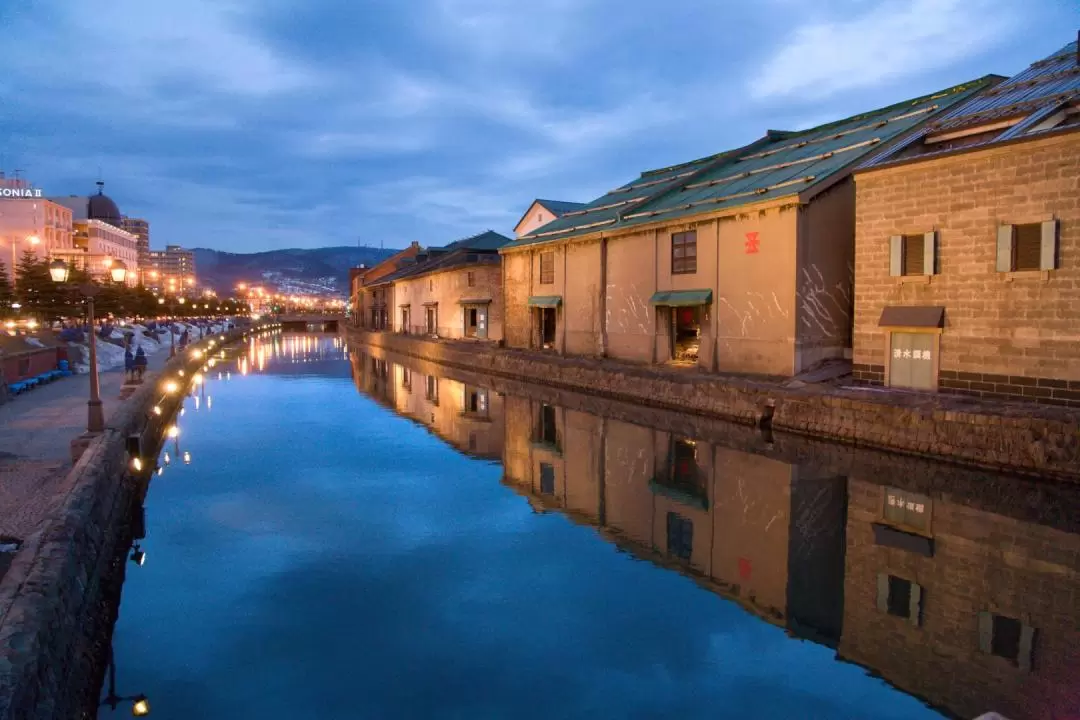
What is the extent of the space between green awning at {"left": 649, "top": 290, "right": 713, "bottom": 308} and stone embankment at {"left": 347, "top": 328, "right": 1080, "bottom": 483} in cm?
228

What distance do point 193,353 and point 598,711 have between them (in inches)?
1633

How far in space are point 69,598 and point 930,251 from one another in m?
17.2

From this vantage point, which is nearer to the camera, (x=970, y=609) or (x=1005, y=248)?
(x=970, y=609)

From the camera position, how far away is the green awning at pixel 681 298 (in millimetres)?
24094

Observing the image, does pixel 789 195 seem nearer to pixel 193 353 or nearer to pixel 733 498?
pixel 733 498

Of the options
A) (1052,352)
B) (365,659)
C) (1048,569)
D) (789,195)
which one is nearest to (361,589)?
(365,659)

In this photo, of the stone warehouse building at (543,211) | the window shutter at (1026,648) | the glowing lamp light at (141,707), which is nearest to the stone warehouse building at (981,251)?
the window shutter at (1026,648)

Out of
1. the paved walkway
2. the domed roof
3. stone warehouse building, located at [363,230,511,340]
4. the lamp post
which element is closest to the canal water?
the paved walkway

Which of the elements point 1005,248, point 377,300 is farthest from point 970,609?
point 377,300

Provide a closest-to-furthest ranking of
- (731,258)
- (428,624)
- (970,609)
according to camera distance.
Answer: (428,624) → (970,609) → (731,258)

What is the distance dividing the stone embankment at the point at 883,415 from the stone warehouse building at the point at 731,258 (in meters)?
1.71

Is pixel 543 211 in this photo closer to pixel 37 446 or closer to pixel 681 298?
pixel 681 298

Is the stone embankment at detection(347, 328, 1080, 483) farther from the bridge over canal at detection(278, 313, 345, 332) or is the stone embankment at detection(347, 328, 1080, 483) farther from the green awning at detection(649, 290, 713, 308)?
the bridge over canal at detection(278, 313, 345, 332)

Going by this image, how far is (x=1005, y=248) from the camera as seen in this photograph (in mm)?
15242
